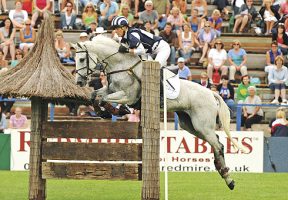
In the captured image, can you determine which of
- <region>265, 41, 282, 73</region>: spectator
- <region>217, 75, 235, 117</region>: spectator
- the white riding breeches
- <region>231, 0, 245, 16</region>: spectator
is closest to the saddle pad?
the white riding breeches

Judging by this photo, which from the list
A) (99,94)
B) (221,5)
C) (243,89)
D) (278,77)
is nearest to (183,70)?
(243,89)

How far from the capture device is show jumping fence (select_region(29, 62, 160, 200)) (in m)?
17.1

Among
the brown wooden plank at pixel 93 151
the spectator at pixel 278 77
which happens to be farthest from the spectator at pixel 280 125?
the brown wooden plank at pixel 93 151

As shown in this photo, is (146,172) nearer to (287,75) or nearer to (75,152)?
(75,152)

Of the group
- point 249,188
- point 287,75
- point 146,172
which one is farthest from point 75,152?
point 287,75

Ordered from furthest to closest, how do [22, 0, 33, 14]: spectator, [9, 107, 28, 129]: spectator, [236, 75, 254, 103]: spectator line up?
[22, 0, 33, 14]: spectator, [236, 75, 254, 103]: spectator, [9, 107, 28, 129]: spectator

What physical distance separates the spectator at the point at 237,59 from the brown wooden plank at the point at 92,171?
43.0ft

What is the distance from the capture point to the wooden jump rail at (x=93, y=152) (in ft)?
56.5

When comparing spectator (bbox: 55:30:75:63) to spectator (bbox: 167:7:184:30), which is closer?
spectator (bbox: 55:30:75:63)

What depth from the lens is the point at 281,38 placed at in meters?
31.3

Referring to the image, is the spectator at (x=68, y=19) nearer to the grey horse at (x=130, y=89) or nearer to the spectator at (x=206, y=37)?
the spectator at (x=206, y=37)

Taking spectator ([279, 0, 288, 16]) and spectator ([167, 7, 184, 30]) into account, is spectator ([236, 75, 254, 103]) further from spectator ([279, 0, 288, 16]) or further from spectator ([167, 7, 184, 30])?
spectator ([279, 0, 288, 16])

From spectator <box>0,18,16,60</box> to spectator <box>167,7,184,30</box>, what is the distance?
4.55 m

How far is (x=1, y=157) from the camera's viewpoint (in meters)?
26.4
